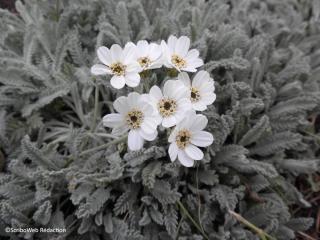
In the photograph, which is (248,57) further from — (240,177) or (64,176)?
(64,176)

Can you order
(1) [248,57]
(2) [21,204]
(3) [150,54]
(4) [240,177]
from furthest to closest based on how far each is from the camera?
(1) [248,57] < (4) [240,177] < (2) [21,204] < (3) [150,54]

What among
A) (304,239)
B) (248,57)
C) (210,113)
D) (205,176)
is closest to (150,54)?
(210,113)

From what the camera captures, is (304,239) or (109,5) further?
(109,5)

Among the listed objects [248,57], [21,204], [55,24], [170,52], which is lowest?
[21,204]

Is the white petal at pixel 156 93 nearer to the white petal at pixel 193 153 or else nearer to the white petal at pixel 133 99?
the white petal at pixel 133 99

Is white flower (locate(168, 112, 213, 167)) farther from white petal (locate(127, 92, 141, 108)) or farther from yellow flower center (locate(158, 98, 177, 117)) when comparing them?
white petal (locate(127, 92, 141, 108))

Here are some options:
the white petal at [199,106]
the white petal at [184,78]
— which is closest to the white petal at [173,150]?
the white petal at [199,106]
